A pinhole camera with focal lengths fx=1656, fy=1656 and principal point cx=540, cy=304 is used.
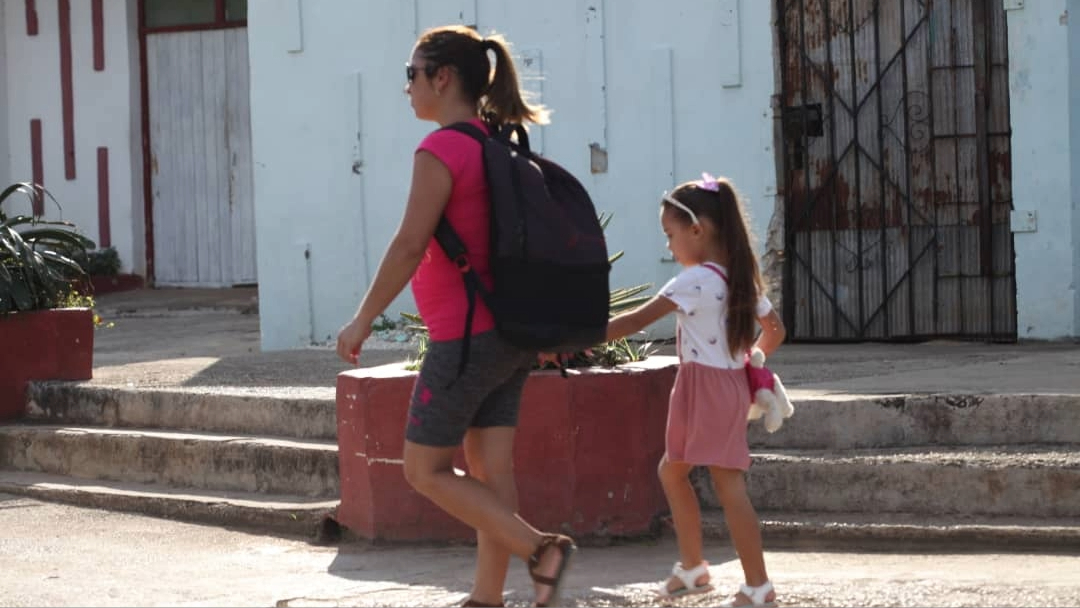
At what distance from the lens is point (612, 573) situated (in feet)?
18.0

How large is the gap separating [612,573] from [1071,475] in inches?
65.0

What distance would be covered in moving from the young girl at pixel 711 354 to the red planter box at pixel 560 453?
944mm

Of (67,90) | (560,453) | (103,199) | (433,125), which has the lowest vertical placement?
(560,453)

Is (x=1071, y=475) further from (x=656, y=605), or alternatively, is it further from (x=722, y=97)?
(x=722, y=97)

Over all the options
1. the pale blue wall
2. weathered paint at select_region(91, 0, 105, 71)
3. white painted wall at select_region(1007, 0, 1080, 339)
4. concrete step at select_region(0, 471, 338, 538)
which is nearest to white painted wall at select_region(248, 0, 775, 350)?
white painted wall at select_region(1007, 0, 1080, 339)

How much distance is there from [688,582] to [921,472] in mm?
1347

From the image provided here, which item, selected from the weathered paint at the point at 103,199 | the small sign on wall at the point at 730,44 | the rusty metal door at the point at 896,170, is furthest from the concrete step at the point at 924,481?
the weathered paint at the point at 103,199

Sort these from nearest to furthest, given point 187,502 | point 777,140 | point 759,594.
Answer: point 759,594 < point 187,502 < point 777,140

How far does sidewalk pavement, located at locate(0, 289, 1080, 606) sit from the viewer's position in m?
5.07

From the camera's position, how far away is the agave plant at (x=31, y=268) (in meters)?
8.39

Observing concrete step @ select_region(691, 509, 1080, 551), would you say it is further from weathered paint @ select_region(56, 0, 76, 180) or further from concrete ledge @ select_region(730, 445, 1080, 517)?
weathered paint @ select_region(56, 0, 76, 180)

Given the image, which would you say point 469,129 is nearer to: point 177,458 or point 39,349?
point 177,458

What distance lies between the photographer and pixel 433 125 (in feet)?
35.1

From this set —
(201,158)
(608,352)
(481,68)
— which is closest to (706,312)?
(481,68)
